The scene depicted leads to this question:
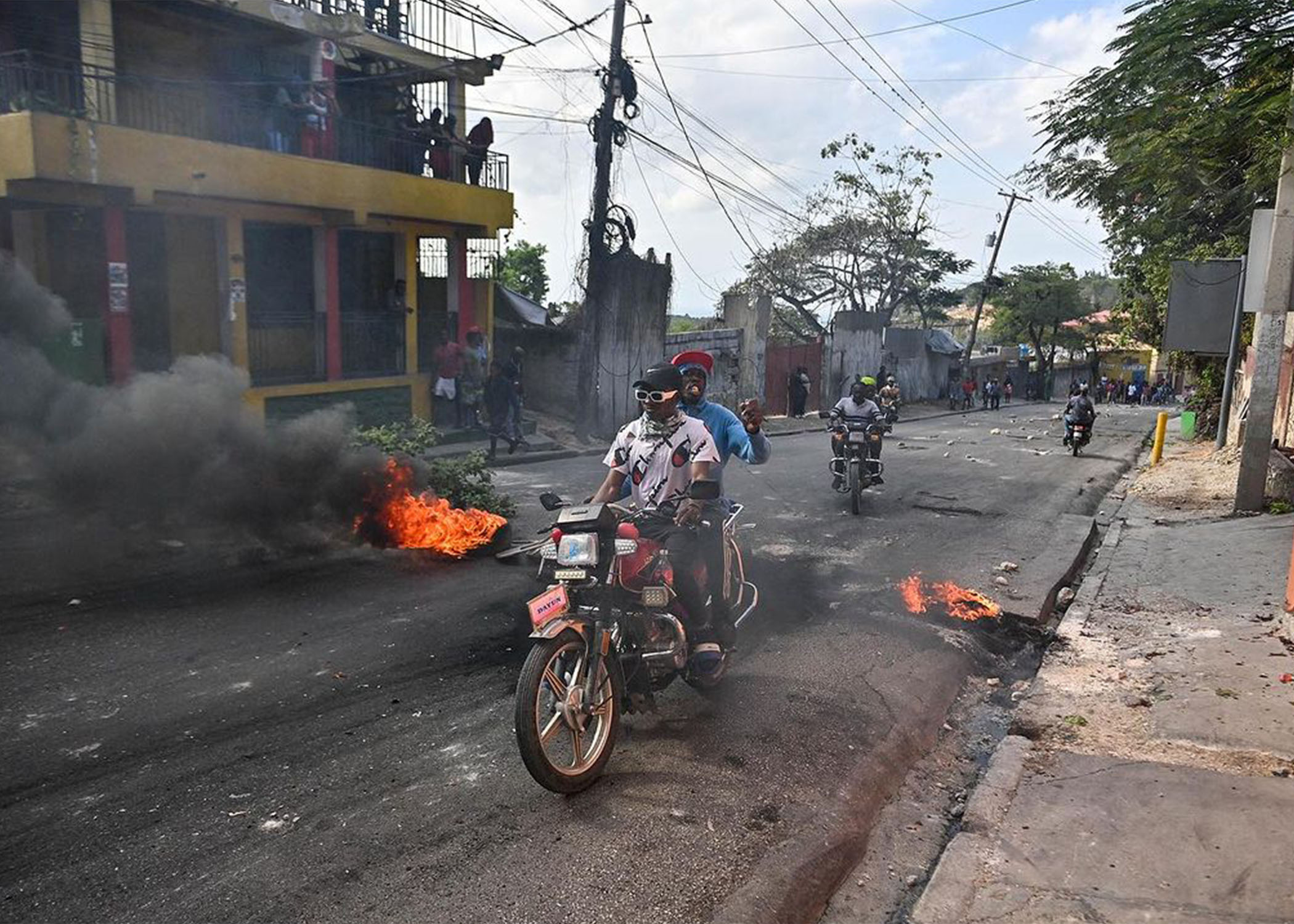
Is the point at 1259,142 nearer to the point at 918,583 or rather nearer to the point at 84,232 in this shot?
the point at 918,583

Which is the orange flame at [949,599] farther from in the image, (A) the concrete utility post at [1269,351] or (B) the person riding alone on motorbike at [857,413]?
(A) the concrete utility post at [1269,351]

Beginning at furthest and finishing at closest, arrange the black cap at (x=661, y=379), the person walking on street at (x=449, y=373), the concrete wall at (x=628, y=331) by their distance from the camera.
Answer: the concrete wall at (x=628, y=331) < the person walking on street at (x=449, y=373) < the black cap at (x=661, y=379)

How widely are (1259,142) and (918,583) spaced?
22.2 ft

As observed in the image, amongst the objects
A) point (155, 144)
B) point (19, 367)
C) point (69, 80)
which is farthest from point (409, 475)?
point (69, 80)

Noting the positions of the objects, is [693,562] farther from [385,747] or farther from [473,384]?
[473,384]

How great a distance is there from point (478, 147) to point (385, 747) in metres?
17.6

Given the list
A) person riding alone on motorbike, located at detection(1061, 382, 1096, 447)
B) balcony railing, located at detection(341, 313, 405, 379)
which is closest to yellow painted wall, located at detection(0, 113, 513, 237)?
balcony railing, located at detection(341, 313, 405, 379)

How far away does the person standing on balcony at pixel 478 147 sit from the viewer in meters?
20.0

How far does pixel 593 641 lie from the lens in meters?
4.20

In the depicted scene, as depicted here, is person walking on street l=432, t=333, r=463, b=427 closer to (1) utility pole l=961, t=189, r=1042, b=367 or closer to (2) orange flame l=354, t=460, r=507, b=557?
(2) orange flame l=354, t=460, r=507, b=557

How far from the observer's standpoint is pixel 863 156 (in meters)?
34.9

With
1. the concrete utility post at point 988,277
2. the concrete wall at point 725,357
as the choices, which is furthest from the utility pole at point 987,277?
the concrete wall at point 725,357

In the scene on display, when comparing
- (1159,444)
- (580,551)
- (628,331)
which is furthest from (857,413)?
(628,331)

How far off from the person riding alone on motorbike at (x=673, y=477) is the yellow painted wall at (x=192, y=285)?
44.7 feet
